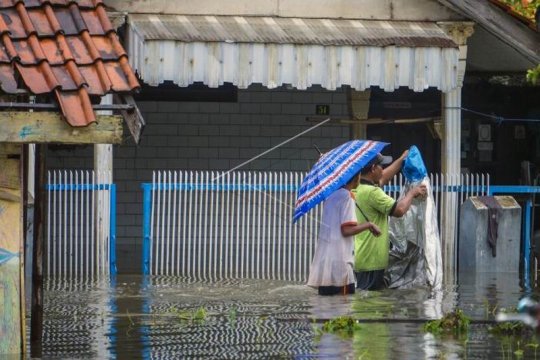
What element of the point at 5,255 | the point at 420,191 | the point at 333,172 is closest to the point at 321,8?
the point at 420,191

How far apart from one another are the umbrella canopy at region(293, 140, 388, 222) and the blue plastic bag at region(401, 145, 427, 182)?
781 mm

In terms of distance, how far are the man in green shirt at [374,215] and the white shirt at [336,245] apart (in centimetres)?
41

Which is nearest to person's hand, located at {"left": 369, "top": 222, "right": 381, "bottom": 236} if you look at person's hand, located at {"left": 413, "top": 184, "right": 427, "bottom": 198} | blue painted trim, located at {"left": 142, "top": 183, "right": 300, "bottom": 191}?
person's hand, located at {"left": 413, "top": 184, "right": 427, "bottom": 198}

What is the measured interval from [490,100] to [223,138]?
4548 millimetres

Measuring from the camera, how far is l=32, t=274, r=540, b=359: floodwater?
10.4m

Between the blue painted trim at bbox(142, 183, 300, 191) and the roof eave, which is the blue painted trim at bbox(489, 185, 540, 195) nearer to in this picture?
the roof eave

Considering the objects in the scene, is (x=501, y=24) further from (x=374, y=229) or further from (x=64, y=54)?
(x=64, y=54)

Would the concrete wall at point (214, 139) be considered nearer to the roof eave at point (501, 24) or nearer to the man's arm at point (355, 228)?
the roof eave at point (501, 24)

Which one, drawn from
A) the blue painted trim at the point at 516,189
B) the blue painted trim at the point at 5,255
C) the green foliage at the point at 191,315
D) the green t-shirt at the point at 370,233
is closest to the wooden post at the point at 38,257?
the blue painted trim at the point at 5,255

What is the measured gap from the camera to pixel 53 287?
50.9ft

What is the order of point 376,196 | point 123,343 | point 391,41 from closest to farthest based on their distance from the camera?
point 123,343 → point 376,196 → point 391,41

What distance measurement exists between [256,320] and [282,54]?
18.2 ft

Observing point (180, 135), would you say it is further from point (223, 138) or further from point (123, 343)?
point (123, 343)

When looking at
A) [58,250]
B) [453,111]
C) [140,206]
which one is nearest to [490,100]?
[453,111]
